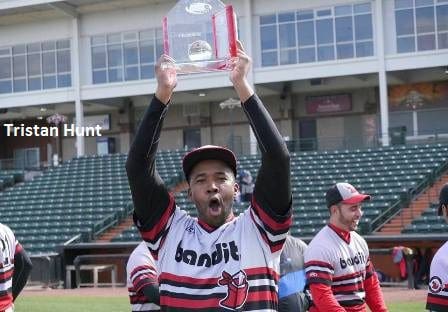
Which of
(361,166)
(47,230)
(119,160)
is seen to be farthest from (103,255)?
(119,160)

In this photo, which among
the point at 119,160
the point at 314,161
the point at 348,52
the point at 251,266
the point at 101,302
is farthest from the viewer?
the point at 119,160

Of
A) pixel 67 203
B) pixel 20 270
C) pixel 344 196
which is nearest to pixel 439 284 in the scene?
pixel 344 196

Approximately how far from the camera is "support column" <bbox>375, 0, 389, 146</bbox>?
2972 cm

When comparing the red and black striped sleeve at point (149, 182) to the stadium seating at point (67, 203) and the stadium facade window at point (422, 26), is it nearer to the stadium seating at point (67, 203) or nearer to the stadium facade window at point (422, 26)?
the stadium seating at point (67, 203)

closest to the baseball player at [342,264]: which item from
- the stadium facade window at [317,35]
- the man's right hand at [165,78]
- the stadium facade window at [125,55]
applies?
the man's right hand at [165,78]

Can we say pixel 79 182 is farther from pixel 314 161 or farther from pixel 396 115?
pixel 396 115

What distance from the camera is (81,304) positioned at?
608 inches

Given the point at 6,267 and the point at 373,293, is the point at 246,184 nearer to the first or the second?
the point at 373,293

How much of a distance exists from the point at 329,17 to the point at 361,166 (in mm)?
7897

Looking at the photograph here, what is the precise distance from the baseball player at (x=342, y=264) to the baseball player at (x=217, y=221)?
7.09 feet

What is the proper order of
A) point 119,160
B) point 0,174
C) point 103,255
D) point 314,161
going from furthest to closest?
point 0,174
point 119,160
point 314,161
point 103,255

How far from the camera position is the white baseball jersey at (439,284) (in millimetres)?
4602

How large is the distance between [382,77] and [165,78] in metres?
27.4

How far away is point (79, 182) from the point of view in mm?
31156
